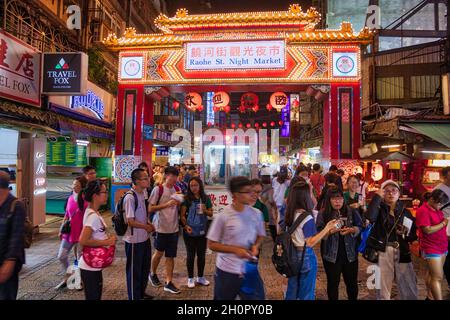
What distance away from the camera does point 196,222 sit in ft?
17.4

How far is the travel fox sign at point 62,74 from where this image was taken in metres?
9.50

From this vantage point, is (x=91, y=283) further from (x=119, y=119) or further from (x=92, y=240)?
(x=119, y=119)

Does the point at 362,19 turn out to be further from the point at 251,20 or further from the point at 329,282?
the point at 329,282

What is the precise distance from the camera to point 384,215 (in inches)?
161

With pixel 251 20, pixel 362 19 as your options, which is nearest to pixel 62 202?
pixel 251 20

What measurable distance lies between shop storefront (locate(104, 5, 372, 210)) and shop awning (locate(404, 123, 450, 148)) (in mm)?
1992

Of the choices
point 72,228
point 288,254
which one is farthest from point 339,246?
point 72,228

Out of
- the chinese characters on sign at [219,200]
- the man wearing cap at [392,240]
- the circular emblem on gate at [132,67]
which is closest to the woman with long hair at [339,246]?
the man wearing cap at [392,240]

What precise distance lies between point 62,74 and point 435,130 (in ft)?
37.9

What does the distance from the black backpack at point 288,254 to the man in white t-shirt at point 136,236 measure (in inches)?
74.5

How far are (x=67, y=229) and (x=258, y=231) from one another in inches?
143

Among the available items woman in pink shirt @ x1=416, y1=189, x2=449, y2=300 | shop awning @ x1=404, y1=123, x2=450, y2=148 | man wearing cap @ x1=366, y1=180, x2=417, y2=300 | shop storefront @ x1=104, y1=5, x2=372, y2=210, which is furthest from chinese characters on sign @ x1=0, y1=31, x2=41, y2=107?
shop awning @ x1=404, y1=123, x2=450, y2=148

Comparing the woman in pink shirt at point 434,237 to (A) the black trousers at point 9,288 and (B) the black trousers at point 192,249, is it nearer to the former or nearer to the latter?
(B) the black trousers at point 192,249

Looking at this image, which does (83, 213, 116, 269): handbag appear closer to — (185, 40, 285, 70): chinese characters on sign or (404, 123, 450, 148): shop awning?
(404, 123, 450, 148): shop awning
